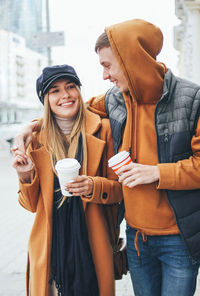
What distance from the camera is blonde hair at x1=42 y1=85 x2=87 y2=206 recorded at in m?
1.91

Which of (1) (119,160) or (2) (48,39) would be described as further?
(2) (48,39)

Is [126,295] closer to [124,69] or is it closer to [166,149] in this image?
[166,149]

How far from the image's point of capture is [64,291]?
1811 mm

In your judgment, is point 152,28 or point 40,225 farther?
point 40,225

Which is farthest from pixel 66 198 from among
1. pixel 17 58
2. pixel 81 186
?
pixel 17 58

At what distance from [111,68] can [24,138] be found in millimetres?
683

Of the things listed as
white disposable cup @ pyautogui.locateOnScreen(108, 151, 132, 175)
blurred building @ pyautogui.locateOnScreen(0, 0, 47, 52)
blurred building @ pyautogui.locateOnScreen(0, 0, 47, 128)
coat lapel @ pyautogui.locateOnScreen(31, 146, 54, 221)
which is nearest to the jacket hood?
white disposable cup @ pyautogui.locateOnScreen(108, 151, 132, 175)

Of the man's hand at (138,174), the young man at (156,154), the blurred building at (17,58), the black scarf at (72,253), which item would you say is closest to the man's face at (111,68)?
the young man at (156,154)

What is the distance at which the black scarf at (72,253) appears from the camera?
70.7 inches

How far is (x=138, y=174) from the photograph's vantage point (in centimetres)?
152

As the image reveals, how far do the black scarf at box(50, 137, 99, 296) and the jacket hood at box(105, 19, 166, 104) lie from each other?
0.76 metres

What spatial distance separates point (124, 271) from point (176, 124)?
113cm

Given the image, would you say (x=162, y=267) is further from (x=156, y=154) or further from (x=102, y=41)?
(x=102, y=41)

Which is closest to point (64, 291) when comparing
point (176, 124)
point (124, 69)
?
point (176, 124)
